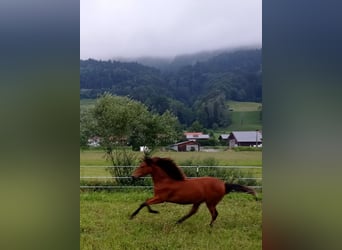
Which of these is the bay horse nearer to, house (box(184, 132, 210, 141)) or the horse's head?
the horse's head

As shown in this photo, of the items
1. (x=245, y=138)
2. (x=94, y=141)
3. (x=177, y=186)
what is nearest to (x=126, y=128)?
(x=94, y=141)

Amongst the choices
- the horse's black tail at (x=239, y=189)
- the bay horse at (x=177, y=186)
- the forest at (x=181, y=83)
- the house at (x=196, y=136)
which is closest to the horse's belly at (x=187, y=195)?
the bay horse at (x=177, y=186)

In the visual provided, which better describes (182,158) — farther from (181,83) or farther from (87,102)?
(87,102)

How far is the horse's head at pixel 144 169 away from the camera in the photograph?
2461 millimetres

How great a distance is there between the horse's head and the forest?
0.36m

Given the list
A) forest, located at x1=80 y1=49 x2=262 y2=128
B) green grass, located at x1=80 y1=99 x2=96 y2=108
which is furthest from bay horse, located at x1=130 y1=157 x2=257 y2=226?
green grass, located at x1=80 y1=99 x2=96 y2=108

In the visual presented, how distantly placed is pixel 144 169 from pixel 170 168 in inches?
7.2

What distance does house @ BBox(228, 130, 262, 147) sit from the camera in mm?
2265

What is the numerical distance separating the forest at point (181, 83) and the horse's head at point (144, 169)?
1.18ft
